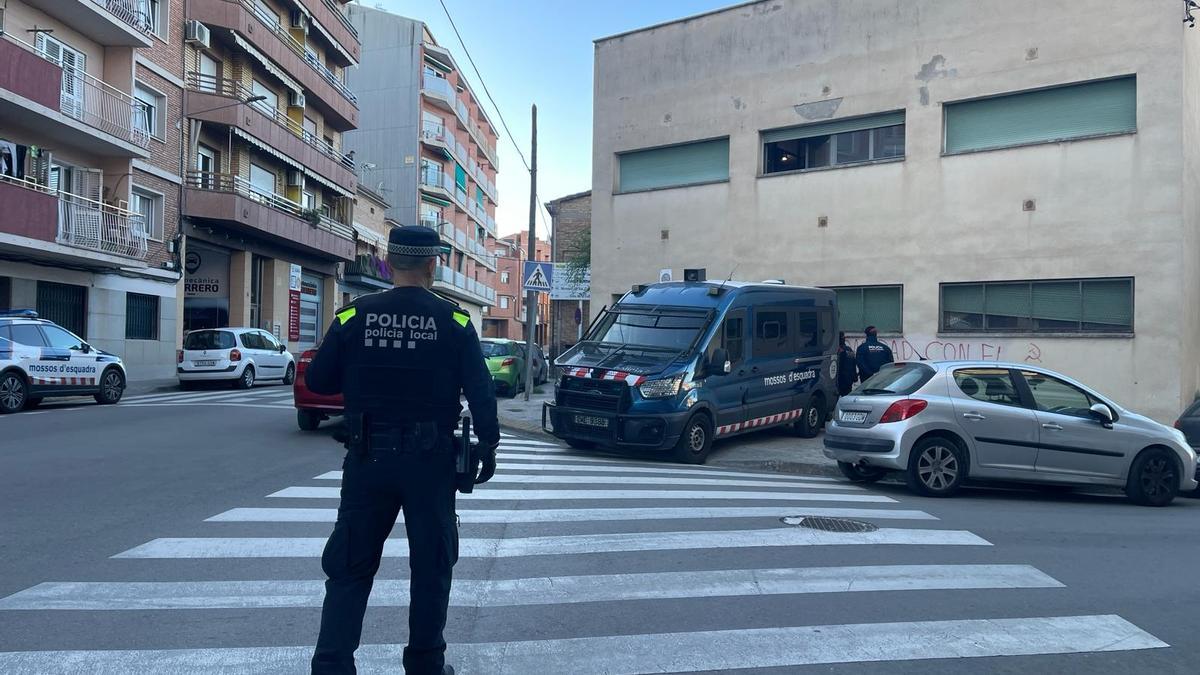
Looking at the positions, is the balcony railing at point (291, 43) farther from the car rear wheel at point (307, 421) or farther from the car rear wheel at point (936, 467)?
the car rear wheel at point (936, 467)

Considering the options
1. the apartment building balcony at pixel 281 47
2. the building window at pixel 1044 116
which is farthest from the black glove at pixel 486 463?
the apartment building balcony at pixel 281 47

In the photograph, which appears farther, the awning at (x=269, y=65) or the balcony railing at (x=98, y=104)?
the awning at (x=269, y=65)

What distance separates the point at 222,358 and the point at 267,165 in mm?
12468

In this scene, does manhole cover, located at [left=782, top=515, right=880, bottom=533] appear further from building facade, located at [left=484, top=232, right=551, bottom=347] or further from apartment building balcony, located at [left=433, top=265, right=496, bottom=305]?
building facade, located at [left=484, top=232, right=551, bottom=347]

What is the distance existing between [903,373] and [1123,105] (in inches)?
368

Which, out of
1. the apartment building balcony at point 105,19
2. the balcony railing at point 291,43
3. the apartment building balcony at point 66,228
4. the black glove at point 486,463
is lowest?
the black glove at point 486,463

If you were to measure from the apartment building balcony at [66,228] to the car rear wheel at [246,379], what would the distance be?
4530mm

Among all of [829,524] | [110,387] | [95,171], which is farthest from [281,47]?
[829,524]

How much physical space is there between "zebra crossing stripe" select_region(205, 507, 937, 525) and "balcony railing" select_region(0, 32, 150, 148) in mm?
18477

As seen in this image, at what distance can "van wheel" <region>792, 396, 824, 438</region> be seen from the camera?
14453mm

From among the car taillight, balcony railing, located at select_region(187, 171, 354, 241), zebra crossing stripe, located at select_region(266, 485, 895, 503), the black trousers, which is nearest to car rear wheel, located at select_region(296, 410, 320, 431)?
zebra crossing stripe, located at select_region(266, 485, 895, 503)

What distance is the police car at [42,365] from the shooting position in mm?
15219

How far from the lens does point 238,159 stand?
30.1 metres

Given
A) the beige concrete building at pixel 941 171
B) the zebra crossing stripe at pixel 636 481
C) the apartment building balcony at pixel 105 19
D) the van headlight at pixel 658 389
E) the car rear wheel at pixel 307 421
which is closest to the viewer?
the zebra crossing stripe at pixel 636 481
